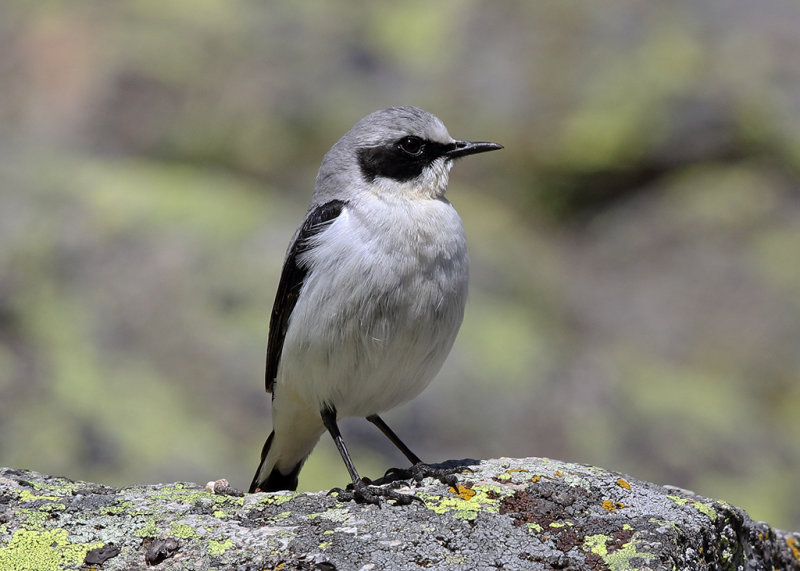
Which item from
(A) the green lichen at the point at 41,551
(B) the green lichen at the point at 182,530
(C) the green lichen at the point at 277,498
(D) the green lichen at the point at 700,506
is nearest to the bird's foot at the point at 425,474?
(C) the green lichen at the point at 277,498

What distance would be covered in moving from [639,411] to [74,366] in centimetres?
624

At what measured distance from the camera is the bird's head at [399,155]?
230 inches

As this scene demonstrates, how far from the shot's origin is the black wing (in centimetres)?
566

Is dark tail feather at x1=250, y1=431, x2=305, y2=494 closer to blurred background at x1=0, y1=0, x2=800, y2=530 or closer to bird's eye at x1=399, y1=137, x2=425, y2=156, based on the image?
bird's eye at x1=399, y1=137, x2=425, y2=156

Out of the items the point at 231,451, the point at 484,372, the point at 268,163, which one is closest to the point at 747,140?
the point at 484,372

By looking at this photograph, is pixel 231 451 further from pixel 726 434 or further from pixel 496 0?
pixel 496 0

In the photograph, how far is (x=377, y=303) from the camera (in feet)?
17.2

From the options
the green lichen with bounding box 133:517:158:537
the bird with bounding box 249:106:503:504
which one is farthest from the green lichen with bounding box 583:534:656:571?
the green lichen with bounding box 133:517:158:537

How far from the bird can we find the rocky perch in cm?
65

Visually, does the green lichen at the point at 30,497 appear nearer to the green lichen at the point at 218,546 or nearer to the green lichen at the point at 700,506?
the green lichen at the point at 218,546

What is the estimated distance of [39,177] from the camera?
1161 cm

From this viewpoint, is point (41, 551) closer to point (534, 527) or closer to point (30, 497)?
point (30, 497)

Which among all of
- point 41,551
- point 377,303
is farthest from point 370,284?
point 41,551

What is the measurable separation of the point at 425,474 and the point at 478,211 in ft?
26.8
